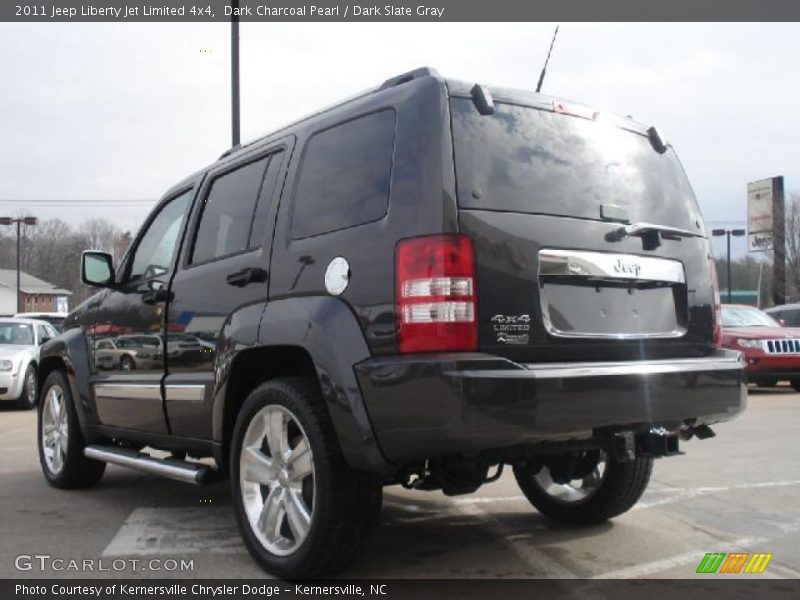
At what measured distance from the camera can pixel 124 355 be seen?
5.18m

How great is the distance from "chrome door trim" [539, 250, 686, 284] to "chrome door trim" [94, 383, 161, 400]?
2536 millimetres

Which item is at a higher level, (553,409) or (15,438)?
(553,409)

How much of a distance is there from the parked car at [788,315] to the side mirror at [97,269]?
13.3 metres

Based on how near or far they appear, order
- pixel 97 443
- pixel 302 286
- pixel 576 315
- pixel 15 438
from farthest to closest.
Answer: pixel 15 438, pixel 97 443, pixel 302 286, pixel 576 315

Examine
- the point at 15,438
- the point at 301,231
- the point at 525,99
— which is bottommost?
the point at 15,438

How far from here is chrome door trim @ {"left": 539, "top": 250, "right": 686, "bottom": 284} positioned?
11.0 ft

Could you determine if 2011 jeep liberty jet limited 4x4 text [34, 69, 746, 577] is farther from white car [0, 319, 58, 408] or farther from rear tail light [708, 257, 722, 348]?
white car [0, 319, 58, 408]

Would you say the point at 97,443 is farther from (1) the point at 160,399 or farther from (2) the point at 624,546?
(2) the point at 624,546

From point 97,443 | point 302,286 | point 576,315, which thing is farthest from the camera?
point 97,443

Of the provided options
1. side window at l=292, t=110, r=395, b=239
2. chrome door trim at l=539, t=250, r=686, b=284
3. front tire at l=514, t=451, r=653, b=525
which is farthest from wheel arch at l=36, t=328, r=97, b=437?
chrome door trim at l=539, t=250, r=686, b=284

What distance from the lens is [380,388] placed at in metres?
3.14

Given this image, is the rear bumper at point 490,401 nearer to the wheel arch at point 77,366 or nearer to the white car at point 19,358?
the wheel arch at point 77,366

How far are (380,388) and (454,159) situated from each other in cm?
96

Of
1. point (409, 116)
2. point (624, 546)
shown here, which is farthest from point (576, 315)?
point (624, 546)
